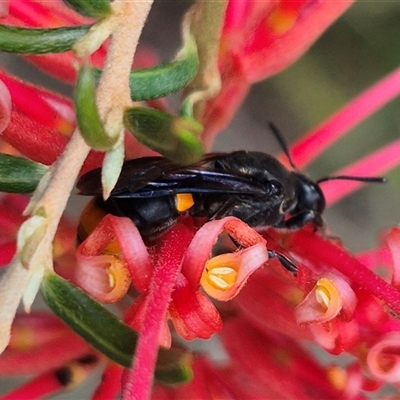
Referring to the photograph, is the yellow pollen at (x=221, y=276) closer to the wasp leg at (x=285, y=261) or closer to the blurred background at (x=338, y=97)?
the wasp leg at (x=285, y=261)

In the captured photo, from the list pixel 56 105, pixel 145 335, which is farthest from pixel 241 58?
pixel 145 335

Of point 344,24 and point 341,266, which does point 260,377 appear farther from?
point 344,24

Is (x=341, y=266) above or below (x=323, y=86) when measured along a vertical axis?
above

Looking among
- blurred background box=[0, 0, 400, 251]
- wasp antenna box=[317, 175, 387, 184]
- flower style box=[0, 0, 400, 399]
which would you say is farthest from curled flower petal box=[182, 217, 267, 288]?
blurred background box=[0, 0, 400, 251]

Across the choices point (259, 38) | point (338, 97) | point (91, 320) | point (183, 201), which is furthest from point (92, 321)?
point (338, 97)

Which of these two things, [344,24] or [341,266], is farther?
[344,24]

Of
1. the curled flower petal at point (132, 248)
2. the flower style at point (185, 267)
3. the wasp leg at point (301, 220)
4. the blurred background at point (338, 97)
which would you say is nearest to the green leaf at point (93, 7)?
the flower style at point (185, 267)

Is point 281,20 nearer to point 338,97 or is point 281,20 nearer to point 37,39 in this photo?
point 37,39
